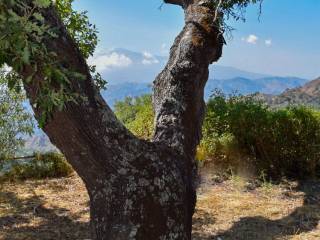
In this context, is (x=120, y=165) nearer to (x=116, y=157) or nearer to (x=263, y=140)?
(x=116, y=157)

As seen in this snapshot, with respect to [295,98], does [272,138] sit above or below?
below

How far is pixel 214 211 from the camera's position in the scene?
8805mm

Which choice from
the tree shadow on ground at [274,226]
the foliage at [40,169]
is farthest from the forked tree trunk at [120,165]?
the foliage at [40,169]

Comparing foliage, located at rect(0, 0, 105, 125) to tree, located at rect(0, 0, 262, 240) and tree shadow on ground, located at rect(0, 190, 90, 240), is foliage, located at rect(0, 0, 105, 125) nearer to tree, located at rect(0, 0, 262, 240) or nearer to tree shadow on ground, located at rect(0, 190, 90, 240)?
tree, located at rect(0, 0, 262, 240)

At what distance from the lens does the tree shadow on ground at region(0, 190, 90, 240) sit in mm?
7613

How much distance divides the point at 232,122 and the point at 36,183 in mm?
4337

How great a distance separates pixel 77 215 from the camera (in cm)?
867

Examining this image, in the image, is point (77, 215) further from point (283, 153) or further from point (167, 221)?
point (283, 153)

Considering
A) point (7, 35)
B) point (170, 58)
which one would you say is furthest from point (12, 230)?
point (7, 35)

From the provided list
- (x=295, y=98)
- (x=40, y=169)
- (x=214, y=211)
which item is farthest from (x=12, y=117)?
(x=295, y=98)

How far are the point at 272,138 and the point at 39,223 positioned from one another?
498cm

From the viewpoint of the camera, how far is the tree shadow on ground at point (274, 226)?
7.60m

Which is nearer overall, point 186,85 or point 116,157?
point 116,157

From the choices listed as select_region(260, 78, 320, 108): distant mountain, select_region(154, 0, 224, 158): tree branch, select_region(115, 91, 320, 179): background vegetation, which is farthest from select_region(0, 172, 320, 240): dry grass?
select_region(260, 78, 320, 108): distant mountain
